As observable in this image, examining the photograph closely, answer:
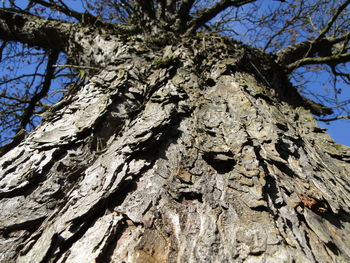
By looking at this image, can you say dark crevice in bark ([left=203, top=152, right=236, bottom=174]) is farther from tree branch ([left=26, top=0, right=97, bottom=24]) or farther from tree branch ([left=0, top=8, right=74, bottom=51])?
tree branch ([left=26, top=0, right=97, bottom=24])

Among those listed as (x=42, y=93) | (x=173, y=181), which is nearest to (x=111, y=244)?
(x=173, y=181)

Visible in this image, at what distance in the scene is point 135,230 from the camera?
760mm

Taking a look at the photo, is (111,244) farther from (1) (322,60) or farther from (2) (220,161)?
(1) (322,60)

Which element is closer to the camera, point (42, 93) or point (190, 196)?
point (190, 196)

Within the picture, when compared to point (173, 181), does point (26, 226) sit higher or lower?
lower

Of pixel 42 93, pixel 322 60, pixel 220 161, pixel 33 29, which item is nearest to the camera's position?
pixel 220 161

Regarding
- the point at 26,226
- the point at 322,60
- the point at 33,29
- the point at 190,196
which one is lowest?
the point at 26,226

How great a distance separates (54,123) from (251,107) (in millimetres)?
1160

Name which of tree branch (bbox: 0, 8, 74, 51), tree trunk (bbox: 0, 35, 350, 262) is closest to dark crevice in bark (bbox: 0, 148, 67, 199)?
tree trunk (bbox: 0, 35, 350, 262)

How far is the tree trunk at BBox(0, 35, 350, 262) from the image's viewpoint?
2.38ft

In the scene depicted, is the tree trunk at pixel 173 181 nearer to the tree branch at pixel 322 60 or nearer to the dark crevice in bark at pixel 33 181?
the dark crevice in bark at pixel 33 181

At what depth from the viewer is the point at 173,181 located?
0.92m

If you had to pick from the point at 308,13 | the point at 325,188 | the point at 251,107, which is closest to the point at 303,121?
the point at 251,107

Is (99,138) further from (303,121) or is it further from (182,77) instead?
(303,121)
